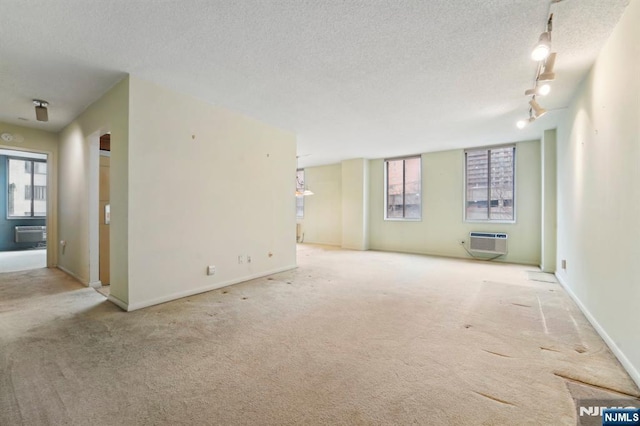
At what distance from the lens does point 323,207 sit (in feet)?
31.2

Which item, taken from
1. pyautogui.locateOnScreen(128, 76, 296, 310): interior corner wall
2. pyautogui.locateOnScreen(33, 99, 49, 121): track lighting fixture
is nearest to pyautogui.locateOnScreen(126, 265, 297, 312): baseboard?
pyautogui.locateOnScreen(128, 76, 296, 310): interior corner wall

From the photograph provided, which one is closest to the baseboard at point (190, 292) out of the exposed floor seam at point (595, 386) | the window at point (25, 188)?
the exposed floor seam at point (595, 386)

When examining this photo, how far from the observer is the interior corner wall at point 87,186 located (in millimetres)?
3291

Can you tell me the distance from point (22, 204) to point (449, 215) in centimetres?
1228

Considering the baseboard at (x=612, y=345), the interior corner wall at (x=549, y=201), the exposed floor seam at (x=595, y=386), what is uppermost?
the interior corner wall at (x=549, y=201)

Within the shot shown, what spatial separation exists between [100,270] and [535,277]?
23.9 feet

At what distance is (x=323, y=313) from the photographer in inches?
125

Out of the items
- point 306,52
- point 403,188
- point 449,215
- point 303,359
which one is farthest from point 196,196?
point 449,215

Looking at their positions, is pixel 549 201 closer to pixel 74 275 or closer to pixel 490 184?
pixel 490 184

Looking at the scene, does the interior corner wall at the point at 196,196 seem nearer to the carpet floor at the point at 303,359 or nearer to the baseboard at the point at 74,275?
the carpet floor at the point at 303,359

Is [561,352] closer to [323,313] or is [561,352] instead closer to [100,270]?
[323,313]

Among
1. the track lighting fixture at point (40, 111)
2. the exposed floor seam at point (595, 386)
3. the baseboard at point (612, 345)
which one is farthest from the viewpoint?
the track lighting fixture at point (40, 111)

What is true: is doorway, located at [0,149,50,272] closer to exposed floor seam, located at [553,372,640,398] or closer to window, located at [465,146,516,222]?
exposed floor seam, located at [553,372,640,398]

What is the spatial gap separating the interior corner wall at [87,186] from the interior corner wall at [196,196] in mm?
157
